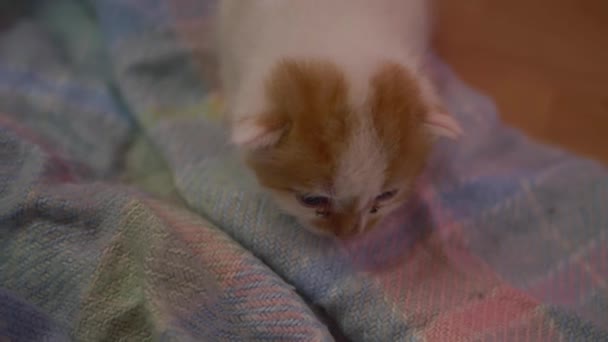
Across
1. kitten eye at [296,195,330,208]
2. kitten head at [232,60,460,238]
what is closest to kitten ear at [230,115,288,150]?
kitten head at [232,60,460,238]

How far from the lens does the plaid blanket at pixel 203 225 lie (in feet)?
3.44

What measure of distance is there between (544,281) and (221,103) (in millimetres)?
874

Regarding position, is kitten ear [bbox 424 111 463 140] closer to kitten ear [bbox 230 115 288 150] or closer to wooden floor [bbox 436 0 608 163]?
kitten ear [bbox 230 115 288 150]

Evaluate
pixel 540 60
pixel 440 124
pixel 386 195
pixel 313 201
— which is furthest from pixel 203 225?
pixel 540 60

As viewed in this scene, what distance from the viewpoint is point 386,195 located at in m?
1.09

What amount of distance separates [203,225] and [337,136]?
1.21 feet

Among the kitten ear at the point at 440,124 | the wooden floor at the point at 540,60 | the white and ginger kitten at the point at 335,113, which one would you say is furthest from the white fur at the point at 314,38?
the wooden floor at the point at 540,60

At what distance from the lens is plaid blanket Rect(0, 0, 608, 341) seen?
41.3 inches

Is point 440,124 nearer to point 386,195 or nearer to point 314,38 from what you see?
point 386,195

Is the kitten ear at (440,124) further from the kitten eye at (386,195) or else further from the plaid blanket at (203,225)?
the plaid blanket at (203,225)

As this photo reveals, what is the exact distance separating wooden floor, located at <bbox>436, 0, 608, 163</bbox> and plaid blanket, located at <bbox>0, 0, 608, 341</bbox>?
10 centimetres

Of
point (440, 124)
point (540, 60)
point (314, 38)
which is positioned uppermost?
point (314, 38)

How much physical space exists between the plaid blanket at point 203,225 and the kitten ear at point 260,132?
0.25 metres

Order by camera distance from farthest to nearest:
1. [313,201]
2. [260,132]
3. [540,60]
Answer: [540,60] < [313,201] < [260,132]
